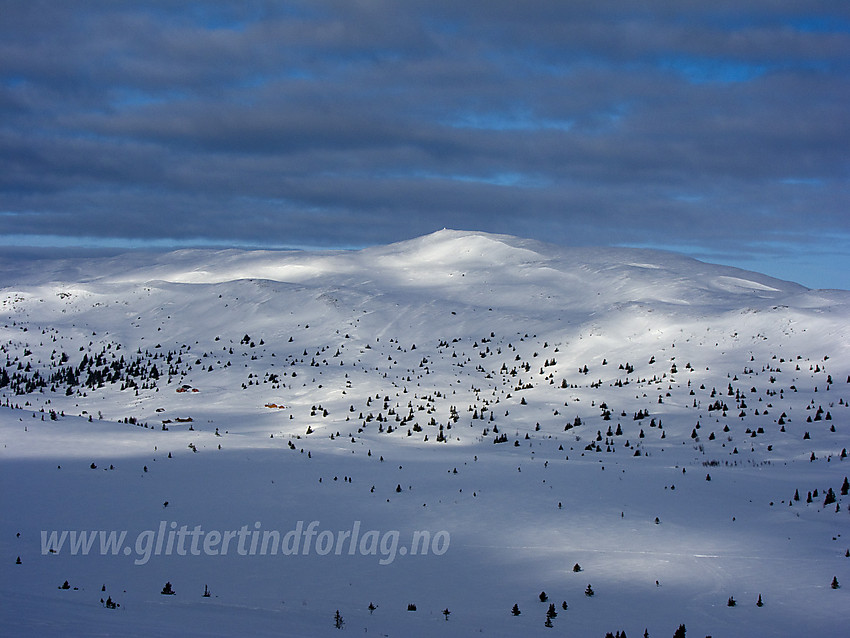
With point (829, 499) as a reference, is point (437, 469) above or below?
below

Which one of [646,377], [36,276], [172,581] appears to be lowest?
[172,581]

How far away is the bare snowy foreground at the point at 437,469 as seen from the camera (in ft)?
42.3

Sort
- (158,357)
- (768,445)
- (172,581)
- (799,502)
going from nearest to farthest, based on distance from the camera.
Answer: (172,581)
(799,502)
(768,445)
(158,357)

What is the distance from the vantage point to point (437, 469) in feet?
81.1

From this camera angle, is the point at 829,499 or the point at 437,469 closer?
the point at 829,499

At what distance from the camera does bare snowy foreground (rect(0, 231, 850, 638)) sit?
1288cm

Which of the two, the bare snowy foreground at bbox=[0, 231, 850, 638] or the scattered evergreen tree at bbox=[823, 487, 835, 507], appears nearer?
the bare snowy foreground at bbox=[0, 231, 850, 638]

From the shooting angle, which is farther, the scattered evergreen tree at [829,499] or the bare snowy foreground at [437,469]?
the scattered evergreen tree at [829,499]

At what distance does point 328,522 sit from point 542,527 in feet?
17.9

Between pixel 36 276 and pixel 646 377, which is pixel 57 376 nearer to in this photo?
pixel 646 377

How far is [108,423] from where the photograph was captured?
31.2m

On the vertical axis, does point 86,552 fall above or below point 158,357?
below

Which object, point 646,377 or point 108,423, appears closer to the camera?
point 108,423

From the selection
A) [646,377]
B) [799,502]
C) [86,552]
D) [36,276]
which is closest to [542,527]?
[799,502]
